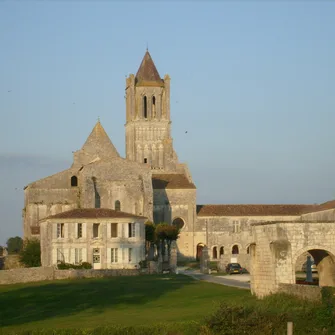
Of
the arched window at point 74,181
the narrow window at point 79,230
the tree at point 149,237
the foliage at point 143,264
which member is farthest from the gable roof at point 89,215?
the arched window at point 74,181

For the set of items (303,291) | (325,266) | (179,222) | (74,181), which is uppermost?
(74,181)

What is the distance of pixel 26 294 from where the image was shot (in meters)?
51.8

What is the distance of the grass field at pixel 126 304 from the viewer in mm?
35094

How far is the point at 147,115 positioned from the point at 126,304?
83.9 m

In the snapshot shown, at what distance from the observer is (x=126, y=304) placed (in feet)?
146

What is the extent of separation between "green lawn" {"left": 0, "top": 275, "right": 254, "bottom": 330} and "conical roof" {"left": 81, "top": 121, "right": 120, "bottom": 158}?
48.2 metres

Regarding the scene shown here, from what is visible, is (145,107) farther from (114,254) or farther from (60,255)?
(60,255)

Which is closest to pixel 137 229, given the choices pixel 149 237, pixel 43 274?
pixel 149 237

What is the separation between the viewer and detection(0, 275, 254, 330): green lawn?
37812mm

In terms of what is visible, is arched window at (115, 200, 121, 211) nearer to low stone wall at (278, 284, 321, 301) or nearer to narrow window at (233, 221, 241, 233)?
narrow window at (233, 221, 241, 233)

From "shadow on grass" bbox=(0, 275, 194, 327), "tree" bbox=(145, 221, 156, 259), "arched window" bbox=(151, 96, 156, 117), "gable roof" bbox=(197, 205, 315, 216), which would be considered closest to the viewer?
"shadow on grass" bbox=(0, 275, 194, 327)

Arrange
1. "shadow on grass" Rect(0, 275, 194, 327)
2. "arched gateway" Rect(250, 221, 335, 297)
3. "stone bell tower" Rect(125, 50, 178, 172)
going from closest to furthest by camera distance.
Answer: "arched gateway" Rect(250, 221, 335, 297)
"shadow on grass" Rect(0, 275, 194, 327)
"stone bell tower" Rect(125, 50, 178, 172)

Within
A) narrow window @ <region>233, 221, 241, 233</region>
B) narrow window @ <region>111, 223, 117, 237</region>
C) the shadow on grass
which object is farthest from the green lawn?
narrow window @ <region>233, 221, 241, 233</region>

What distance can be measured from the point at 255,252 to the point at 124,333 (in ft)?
34.3
